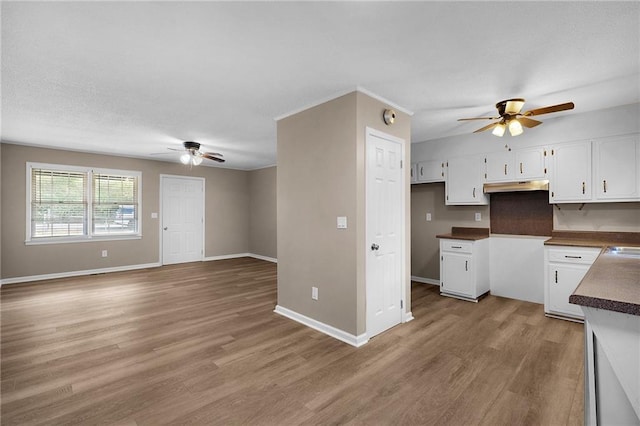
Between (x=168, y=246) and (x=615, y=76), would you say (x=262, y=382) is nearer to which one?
(x=615, y=76)

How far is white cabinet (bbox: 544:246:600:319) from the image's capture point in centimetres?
336

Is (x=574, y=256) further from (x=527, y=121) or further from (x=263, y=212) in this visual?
(x=263, y=212)

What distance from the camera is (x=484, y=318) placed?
354 centimetres

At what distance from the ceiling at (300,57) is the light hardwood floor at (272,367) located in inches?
98.5

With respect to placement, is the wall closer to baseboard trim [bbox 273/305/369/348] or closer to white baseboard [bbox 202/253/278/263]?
baseboard trim [bbox 273/305/369/348]

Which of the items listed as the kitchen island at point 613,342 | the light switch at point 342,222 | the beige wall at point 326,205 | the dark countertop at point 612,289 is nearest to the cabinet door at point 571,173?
the beige wall at point 326,205

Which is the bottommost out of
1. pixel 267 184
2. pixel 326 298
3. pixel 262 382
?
pixel 262 382

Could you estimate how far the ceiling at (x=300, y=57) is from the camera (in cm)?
181

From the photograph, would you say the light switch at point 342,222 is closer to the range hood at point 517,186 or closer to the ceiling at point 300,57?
the ceiling at point 300,57

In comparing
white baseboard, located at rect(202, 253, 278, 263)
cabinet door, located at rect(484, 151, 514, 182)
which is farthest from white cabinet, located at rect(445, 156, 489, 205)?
white baseboard, located at rect(202, 253, 278, 263)

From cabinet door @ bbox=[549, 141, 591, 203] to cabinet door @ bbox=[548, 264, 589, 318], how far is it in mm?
866

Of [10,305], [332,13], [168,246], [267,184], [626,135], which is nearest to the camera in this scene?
[332,13]

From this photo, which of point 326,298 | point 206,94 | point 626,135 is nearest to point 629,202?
point 626,135

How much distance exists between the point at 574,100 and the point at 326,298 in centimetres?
345
